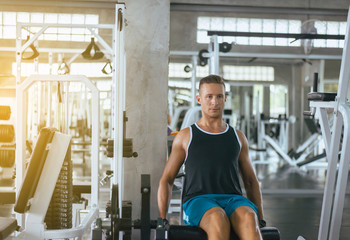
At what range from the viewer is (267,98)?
1195cm

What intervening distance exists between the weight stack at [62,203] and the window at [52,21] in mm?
7642

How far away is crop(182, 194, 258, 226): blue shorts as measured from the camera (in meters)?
1.95

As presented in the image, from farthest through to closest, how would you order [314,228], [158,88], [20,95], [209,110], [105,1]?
[105,1] → [314,228] → [158,88] → [20,95] → [209,110]

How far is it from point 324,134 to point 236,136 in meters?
0.83

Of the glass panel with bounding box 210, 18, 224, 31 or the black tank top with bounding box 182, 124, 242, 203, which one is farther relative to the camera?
the glass panel with bounding box 210, 18, 224, 31

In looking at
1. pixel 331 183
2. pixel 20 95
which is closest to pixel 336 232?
pixel 331 183

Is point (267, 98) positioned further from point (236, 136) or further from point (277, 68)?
point (236, 136)

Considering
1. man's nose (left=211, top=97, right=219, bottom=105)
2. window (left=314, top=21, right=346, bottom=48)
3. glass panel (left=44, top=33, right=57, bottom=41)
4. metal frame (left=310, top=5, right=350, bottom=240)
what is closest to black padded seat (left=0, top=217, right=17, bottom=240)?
man's nose (left=211, top=97, right=219, bottom=105)

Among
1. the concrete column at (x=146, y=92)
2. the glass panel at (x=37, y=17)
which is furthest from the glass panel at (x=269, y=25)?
the concrete column at (x=146, y=92)

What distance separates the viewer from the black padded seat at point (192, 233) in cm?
187

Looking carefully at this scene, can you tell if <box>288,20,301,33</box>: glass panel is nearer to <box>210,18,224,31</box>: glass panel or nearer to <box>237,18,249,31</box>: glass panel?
<box>237,18,249,31</box>: glass panel

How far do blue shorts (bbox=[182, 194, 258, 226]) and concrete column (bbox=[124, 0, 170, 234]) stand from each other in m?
0.95

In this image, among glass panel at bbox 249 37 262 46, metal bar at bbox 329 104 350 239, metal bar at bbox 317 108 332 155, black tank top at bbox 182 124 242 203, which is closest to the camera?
black tank top at bbox 182 124 242 203

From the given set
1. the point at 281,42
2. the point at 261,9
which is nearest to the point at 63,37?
the point at 281,42
